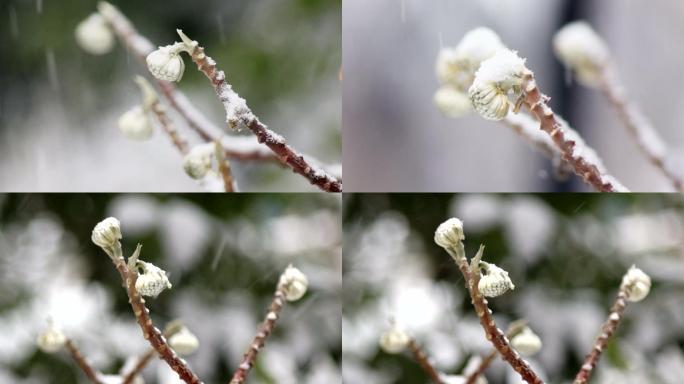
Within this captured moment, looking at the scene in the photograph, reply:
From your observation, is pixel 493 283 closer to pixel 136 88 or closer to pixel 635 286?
pixel 635 286

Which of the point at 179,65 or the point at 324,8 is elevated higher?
the point at 324,8

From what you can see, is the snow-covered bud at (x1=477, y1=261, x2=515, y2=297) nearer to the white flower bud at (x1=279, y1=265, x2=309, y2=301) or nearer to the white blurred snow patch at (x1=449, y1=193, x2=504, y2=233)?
the white flower bud at (x1=279, y1=265, x2=309, y2=301)

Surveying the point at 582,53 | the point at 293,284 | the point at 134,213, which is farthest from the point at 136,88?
the point at 582,53

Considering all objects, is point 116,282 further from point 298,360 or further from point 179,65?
point 179,65

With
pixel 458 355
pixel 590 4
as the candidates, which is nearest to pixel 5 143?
pixel 458 355

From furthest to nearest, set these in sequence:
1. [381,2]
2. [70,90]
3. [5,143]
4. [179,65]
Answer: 1. [70,90]
2. [5,143]
3. [381,2]
4. [179,65]

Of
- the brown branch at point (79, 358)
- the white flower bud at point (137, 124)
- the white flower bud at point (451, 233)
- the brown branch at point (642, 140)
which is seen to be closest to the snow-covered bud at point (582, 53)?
the brown branch at point (642, 140)
